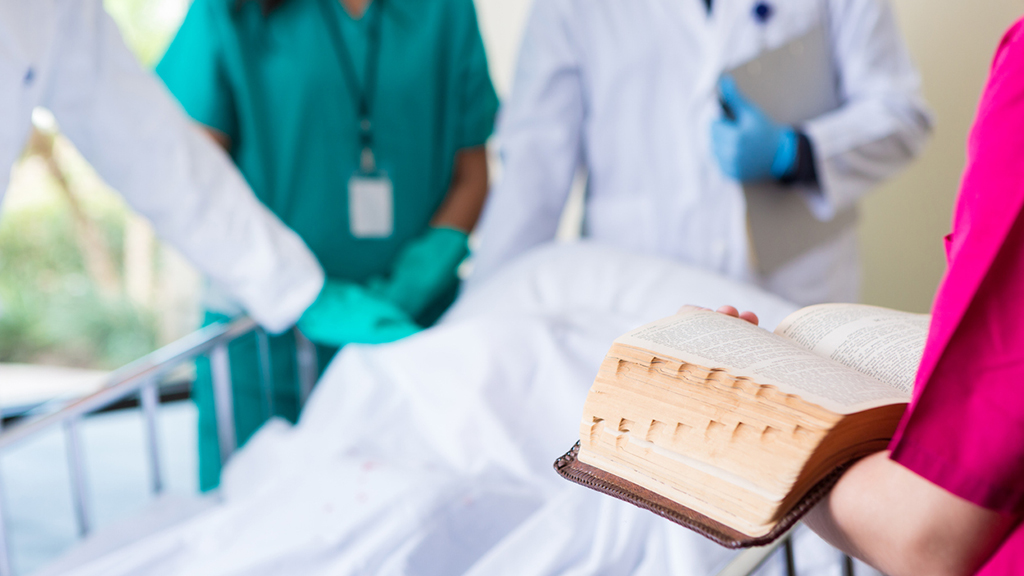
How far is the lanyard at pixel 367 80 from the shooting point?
1537 mm

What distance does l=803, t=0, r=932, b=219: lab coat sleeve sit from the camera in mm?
1258

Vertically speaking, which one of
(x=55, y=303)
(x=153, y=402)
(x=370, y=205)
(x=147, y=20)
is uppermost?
(x=147, y=20)

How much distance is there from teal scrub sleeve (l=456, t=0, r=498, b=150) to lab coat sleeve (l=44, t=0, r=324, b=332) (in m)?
0.52

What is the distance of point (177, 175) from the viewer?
121 cm

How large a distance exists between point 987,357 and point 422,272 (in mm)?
1246

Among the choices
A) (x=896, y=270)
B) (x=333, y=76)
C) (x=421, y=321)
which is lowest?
(x=421, y=321)

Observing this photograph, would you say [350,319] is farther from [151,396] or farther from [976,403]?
[976,403]

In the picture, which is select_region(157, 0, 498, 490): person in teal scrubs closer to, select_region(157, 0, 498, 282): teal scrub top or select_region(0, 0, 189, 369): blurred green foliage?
select_region(157, 0, 498, 282): teal scrub top

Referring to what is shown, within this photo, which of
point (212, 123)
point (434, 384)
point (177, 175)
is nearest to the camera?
point (434, 384)

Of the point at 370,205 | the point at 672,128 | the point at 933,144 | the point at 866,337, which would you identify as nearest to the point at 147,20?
the point at 370,205

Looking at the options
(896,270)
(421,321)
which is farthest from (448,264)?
(896,270)

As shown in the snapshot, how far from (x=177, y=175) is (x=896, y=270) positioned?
142 centimetres

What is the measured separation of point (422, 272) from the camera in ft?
5.02

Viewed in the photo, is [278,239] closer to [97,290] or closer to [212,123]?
[212,123]
